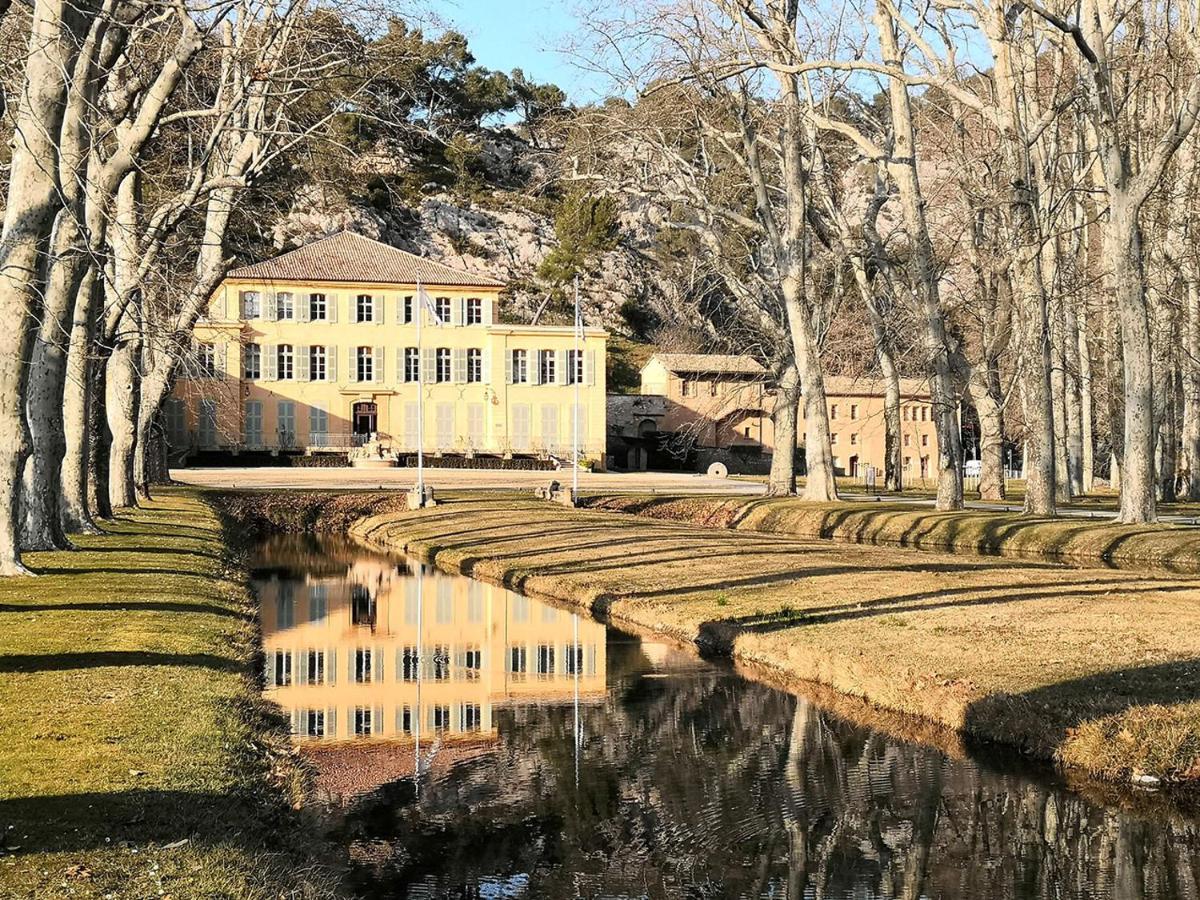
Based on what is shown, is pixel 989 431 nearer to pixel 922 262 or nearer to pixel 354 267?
pixel 922 262

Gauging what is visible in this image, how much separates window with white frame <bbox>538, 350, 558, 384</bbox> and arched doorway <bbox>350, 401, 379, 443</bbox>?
8.63 metres

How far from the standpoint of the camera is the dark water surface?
792 centimetres

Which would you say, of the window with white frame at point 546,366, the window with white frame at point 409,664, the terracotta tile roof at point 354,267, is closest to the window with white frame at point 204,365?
the window with white frame at point 409,664

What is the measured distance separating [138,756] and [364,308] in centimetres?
6204

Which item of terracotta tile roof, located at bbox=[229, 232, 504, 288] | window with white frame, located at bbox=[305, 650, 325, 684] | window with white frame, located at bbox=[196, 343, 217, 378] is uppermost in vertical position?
terracotta tile roof, located at bbox=[229, 232, 504, 288]

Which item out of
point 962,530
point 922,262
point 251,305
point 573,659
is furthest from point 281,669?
point 251,305

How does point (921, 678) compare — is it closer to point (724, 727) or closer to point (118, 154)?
point (724, 727)

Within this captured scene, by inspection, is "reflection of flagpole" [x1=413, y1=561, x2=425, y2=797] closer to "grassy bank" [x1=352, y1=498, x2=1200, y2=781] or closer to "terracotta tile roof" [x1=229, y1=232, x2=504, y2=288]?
"grassy bank" [x1=352, y1=498, x2=1200, y2=781]

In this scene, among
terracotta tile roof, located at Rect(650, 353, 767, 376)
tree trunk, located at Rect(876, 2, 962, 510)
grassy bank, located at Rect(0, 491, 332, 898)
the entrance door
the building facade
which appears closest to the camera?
grassy bank, located at Rect(0, 491, 332, 898)

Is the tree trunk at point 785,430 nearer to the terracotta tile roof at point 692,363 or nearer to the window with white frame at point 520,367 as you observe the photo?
the window with white frame at point 520,367

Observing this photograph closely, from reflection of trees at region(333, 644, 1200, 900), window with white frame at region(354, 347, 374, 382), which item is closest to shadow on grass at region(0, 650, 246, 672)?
reflection of trees at region(333, 644, 1200, 900)

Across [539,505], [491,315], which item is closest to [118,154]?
[539,505]

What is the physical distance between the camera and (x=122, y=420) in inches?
1256

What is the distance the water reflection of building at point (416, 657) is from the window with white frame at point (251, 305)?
154ft
